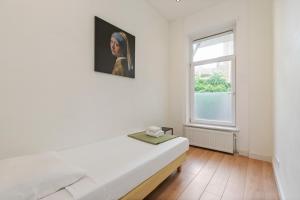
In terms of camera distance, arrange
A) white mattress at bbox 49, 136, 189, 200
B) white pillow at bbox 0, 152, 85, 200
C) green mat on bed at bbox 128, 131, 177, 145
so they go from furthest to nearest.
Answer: green mat on bed at bbox 128, 131, 177, 145 < white mattress at bbox 49, 136, 189, 200 < white pillow at bbox 0, 152, 85, 200

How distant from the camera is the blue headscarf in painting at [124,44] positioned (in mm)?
2431

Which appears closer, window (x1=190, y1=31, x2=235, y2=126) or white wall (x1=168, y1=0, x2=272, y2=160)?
white wall (x1=168, y1=0, x2=272, y2=160)

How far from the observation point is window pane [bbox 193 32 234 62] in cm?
323

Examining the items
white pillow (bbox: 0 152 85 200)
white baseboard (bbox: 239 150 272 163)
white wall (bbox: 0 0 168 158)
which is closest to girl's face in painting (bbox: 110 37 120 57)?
white wall (bbox: 0 0 168 158)

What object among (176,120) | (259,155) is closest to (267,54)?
(259,155)

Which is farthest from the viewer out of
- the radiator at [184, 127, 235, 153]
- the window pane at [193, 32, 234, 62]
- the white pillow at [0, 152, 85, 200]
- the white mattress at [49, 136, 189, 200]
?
the window pane at [193, 32, 234, 62]

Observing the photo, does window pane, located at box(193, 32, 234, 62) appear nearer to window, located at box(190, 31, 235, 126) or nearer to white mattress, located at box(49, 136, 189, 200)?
window, located at box(190, 31, 235, 126)

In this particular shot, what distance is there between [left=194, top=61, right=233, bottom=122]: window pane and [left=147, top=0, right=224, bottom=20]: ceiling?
1.25 metres

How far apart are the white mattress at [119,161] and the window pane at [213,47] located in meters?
2.19

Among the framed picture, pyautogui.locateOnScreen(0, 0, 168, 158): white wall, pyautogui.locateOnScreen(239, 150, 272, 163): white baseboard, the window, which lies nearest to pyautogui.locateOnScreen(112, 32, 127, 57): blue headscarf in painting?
the framed picture

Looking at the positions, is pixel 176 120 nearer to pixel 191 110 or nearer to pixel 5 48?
pixel 191 110

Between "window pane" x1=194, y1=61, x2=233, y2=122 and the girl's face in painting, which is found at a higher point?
the girl's face in painting

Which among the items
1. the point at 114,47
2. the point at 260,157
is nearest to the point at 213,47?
the point at 114,47

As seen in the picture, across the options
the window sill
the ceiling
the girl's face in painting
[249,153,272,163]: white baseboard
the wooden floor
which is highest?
the ceiling
